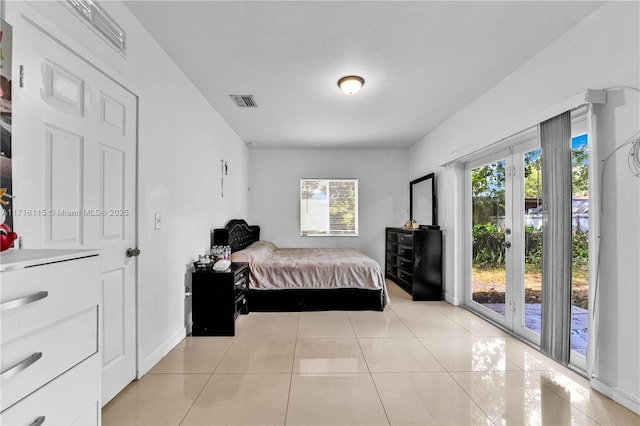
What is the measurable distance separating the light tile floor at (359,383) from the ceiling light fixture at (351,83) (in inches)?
98.4

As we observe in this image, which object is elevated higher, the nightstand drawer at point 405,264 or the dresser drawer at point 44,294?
the dresser drawer at point 44,294

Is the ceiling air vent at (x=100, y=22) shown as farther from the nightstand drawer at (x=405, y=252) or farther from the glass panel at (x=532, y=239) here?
the nightstand drawer at (x=405, y=252)

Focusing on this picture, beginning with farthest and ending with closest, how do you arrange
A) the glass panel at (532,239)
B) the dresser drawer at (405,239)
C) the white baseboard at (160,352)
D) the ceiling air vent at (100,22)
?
the dresser drawer at (405,239)
the glass panel at (532,239)
the white baseboard at (160,352)
the ceiling air vent at (100,22)

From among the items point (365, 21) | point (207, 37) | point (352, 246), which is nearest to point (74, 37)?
point (207, 37)

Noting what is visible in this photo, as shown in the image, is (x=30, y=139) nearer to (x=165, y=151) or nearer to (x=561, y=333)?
(x=165, y=151)

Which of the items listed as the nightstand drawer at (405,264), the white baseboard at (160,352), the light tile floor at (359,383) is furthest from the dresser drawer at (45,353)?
the nightstand drawer at (405,264)

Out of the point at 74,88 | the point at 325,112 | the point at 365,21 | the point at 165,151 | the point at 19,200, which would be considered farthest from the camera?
the point at 325,112

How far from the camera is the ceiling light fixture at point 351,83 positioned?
3.02 m

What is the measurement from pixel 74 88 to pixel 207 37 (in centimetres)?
109

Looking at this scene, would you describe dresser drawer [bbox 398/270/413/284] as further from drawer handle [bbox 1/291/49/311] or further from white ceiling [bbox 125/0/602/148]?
drawer handle [bbox 1/291/49/311]

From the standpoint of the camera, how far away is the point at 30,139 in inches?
54.6

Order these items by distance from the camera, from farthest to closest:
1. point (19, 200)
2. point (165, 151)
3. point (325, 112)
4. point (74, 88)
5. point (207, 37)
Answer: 1. point (325, 112)
2. point (165, 151)
3. point (207, 37)
4. point (74, 88)
5. point (19, 200)

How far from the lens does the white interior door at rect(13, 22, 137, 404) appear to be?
4.53ft

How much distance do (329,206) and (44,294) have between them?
5.51 m
